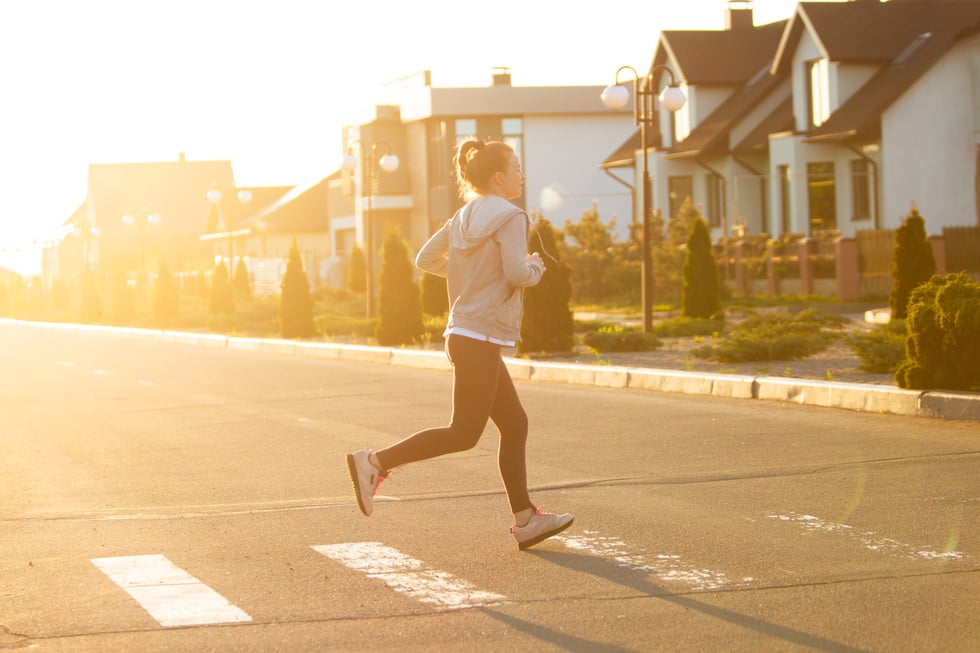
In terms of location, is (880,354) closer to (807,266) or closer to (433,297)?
(433,297)

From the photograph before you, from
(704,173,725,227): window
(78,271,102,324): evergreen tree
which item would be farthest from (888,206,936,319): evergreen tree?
(78,271,102,324): evergreen tree

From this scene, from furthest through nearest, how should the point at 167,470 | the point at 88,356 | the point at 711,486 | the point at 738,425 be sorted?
the point at 88,356
the point at 738,425
the point at 167,470
the point at 711,486

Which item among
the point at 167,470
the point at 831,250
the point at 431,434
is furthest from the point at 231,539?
the point at 831,250

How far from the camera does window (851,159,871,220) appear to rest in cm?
3731

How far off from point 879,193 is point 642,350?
60.2 feet

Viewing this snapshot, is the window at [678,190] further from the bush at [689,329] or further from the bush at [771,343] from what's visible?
the bush at [771,343]

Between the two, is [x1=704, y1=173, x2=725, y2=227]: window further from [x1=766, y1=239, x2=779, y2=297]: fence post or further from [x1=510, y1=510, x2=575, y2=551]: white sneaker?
[x1=510, y1=510, x2=575, y2=551]: white sneaker

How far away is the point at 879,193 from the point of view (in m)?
36.5

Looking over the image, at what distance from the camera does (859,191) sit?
3762cm

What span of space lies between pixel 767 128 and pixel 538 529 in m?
36.3

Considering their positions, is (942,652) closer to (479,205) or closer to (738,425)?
(479,205)

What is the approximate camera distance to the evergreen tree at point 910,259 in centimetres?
2231

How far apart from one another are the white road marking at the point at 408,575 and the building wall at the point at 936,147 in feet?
99.5

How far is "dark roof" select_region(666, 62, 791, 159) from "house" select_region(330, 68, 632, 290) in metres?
15.9
